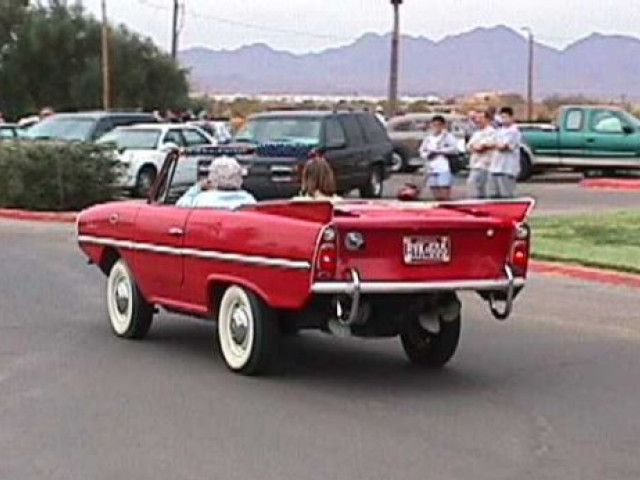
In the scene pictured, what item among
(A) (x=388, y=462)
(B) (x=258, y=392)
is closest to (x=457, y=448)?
(A) (x=388, y=462)

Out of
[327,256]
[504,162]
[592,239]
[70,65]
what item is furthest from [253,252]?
[70,65]

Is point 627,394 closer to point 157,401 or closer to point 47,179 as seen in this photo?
point 157,401

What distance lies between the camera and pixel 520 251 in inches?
454

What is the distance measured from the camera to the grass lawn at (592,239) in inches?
755

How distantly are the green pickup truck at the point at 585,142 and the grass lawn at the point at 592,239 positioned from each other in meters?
14.0

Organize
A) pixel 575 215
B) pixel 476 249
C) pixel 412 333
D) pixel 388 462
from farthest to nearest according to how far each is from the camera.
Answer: pixel 575 215, pixel 412 333, pixel 476 249, pixel 388 462

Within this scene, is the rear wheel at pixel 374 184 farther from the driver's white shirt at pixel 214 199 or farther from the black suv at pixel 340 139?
the driver's white shirt at pixel 214 199

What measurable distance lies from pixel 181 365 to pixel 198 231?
937 mm

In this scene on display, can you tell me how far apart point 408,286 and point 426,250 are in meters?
0.32

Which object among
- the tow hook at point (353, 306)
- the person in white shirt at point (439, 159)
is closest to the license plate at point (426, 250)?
the tow hook at point (353, 306)

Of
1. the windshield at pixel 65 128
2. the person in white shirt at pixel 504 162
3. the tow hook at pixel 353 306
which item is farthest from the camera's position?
the windshield at pixel 65 128

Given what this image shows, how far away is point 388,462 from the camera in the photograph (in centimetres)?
884

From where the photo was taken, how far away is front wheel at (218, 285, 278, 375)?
11.3 metres

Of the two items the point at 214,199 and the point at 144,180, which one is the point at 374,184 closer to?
the point at 144,180
